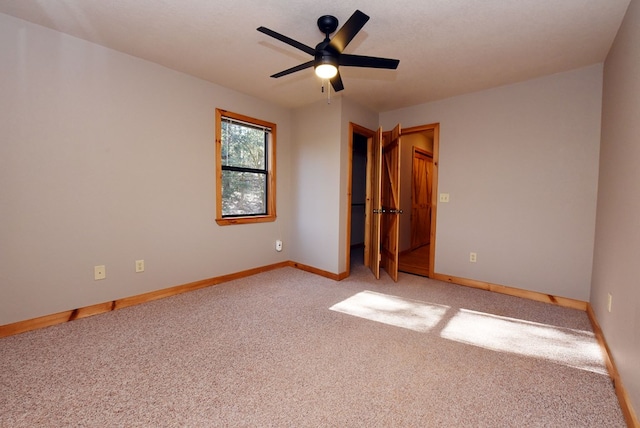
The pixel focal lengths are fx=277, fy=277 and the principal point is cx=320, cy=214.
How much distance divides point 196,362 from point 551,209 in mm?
3575

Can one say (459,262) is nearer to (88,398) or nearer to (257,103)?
(257,103)

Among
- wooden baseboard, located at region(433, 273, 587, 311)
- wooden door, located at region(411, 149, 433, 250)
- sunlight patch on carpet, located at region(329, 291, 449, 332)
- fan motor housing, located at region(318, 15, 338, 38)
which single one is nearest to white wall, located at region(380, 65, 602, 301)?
wooden baseboard, located at region(433, 273, 587, 311)

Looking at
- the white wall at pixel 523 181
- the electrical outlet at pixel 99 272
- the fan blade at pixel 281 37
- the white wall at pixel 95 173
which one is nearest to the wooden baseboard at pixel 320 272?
the white wall at pixel 95 173

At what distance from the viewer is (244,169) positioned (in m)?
3.70

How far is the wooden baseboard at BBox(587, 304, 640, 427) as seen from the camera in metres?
1.33

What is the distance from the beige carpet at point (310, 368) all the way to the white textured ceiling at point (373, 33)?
2.39 m

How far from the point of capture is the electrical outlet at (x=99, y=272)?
250 cm

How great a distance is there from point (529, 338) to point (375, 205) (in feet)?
7.70

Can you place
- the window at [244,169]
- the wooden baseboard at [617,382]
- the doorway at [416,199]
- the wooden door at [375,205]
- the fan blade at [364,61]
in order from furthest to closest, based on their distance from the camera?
the doorway at [416,199]
the wooden door at [375,205]
the window at [244,169]
the fan blade at [364,61]
the wooden baseboard at [617,382]

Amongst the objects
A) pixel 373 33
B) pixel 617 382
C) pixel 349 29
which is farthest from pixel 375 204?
pixel 617 382

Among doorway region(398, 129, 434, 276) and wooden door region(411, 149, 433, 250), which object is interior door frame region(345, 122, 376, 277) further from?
wooden door region(411, 149, 433, 250)

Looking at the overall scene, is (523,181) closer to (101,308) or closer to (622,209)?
(622,209)

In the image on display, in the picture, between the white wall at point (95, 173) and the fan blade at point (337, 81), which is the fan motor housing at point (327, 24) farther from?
the white wall at point (95, 173)

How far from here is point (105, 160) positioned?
2527mm
